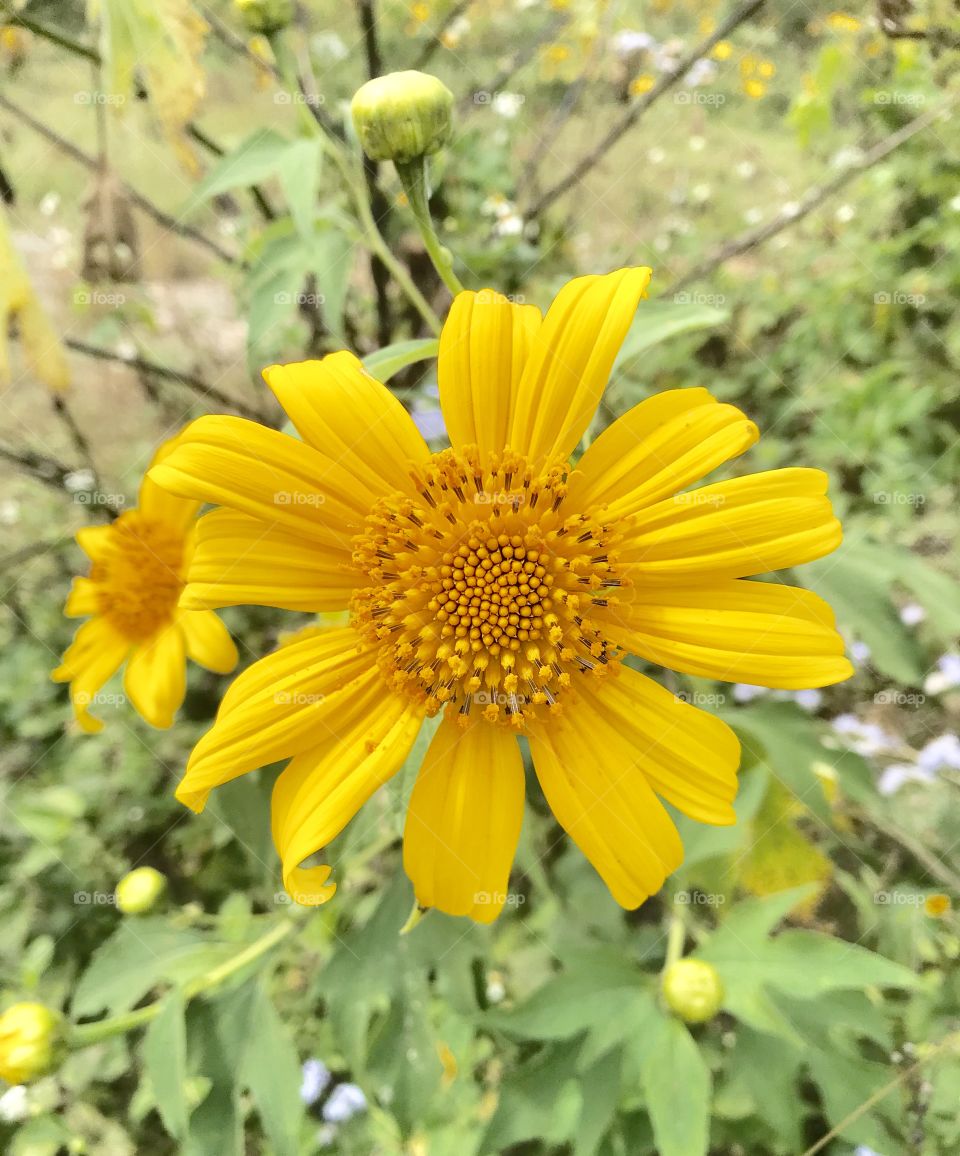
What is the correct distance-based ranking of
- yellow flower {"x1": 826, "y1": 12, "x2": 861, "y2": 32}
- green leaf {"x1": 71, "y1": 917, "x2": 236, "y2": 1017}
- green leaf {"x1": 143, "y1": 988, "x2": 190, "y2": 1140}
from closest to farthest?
green leaf {"x1": 143, "y1": 988, "x2": 190, "y2": 1140} → green leaf {"x1": 71, "y1": 917, "x2": 236, "y2": 1017} → yellow flower {"x1": 826, "y1": 12, "x2": 861, "y2": 32}

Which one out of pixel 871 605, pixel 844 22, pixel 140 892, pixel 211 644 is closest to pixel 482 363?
pixel 211 644

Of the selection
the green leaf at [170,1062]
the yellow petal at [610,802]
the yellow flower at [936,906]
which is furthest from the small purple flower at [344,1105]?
the yellow flower at [936,906]

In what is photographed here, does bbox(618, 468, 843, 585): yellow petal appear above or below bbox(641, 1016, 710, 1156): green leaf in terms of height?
above

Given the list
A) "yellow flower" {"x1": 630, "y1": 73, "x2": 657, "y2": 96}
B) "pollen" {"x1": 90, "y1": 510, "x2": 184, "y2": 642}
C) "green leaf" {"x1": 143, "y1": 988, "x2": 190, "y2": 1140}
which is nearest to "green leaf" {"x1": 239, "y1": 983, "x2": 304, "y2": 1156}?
"green leaf" {"x1": 143, "y1": 988, "x2": 190, "y2": 1140}

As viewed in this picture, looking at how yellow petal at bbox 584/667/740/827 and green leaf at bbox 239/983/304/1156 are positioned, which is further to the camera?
green leaf at bbox 239/983/304/1156

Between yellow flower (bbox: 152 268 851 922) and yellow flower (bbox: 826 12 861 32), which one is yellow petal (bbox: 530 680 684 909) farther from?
yellow flower (bbox: 826 12 861 32)

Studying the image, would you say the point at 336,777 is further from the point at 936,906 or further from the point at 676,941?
the point at 936,906
